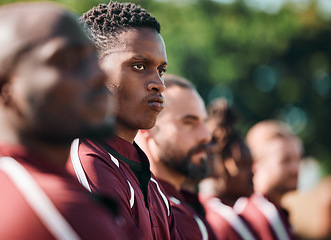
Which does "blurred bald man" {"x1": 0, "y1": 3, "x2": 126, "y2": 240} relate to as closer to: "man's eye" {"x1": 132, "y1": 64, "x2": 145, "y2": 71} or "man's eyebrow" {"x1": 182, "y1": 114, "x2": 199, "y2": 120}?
"man's eye" {"x1": 132, "y1": 64, "x2": 145, "y2": 71}

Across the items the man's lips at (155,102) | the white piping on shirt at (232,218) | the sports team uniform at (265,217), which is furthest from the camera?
the sports team uniform at (265,217)

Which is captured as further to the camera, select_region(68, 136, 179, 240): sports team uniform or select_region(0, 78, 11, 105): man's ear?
select_region(68, 136, 179, 240): sports team uniform

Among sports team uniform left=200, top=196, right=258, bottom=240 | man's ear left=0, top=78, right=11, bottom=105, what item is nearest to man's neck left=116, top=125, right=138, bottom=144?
man's ear left=0, top=78, right=11, bottom=105

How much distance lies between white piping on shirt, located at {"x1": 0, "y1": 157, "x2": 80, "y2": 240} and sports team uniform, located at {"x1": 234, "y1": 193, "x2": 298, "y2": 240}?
462cm

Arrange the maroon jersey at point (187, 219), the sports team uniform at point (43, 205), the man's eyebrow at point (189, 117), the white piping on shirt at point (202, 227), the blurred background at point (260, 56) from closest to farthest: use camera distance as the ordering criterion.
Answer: the sports team uniform at point (43, 205) → the maroon jersey at point (187, 219) → the white piping on shirt at point (202, 227) → the man's eyebrow at point (189, 117) → the blurred background at point (260, 56)

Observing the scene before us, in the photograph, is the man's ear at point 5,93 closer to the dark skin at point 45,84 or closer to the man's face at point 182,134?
the dark skin at point 45,84

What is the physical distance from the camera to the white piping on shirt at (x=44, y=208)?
1.28m

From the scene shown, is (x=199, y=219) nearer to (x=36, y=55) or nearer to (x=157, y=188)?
(x=157, y=188)

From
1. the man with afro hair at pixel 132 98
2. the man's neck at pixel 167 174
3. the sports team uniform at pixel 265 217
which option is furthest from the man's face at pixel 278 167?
the man with afro hair at pixel 132 98

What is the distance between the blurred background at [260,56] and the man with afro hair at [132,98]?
64.8 feet

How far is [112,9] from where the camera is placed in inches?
116

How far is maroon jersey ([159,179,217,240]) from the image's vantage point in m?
3.63

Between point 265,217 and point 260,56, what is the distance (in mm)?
20339

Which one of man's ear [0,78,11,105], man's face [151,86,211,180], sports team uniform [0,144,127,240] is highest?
man's ear [0,78,11,105]
